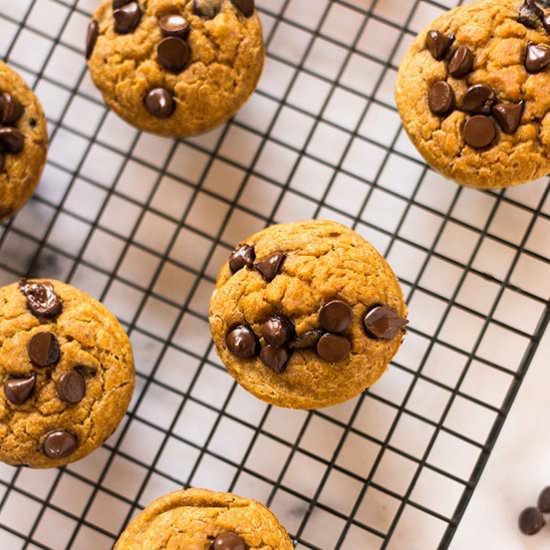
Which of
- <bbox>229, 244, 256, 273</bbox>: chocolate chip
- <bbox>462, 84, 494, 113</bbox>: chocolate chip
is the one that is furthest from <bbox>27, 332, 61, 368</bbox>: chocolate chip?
<bbox>462, 84, 494, 113</bbox>: chocolate chip

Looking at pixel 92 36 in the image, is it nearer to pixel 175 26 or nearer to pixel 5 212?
pixel 175 26

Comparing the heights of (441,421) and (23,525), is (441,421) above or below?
above

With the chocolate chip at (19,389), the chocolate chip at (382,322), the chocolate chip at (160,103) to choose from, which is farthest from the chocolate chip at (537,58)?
the chocolate chip at (19,389)

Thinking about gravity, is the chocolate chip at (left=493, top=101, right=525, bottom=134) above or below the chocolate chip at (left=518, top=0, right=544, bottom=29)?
below

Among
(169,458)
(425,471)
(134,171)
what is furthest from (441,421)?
(134,171)

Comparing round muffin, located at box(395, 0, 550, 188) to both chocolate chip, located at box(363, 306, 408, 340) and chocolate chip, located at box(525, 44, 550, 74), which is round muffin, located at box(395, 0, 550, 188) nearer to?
chocolate chip, located at box(525, 44, 550, 74)

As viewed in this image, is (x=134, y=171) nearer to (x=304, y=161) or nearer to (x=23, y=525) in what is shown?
(x=304, y=161)
